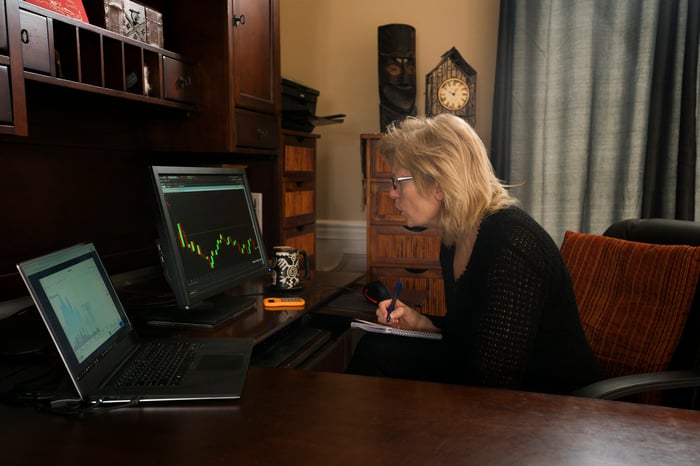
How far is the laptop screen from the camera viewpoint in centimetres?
87

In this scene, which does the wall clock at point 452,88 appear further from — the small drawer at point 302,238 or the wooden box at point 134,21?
the wooden box at point 134,21

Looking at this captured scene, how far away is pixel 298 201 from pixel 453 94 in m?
0.89

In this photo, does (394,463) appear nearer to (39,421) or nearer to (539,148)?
(39,421)

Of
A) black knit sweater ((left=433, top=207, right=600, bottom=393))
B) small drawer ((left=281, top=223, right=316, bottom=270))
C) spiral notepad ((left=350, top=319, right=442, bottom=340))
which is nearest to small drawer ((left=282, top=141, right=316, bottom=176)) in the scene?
small drawer ((left=281, top=223, right=316, bottom=270))

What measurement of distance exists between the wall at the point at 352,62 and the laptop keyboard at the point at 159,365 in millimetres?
1989

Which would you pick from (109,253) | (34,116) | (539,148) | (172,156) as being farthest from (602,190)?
(34,116)

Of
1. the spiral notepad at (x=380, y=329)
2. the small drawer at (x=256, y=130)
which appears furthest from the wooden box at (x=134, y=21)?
the spiral notepad at (x=380, y=329)

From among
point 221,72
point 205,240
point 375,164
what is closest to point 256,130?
point 221,72

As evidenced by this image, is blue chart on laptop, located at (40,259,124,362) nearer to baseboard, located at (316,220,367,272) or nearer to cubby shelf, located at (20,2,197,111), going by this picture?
cubby shelf, located at (20,2,197,111)

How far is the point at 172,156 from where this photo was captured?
2.03 metres

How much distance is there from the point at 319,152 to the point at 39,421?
242 cm

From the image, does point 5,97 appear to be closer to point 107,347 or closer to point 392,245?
point 107,347

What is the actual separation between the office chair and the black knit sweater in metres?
0.11

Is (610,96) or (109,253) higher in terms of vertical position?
(610,96)
